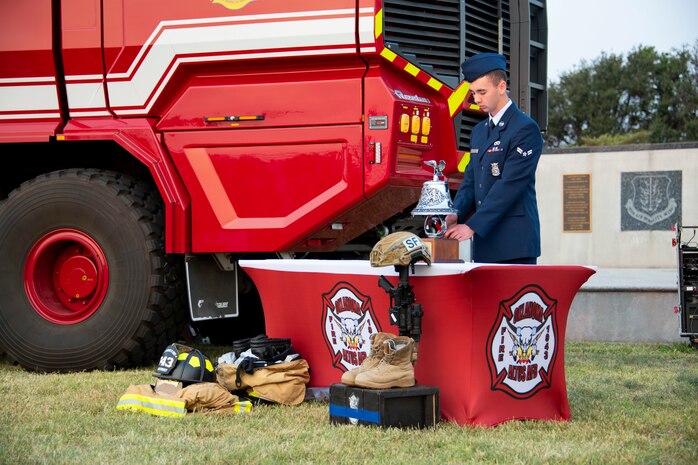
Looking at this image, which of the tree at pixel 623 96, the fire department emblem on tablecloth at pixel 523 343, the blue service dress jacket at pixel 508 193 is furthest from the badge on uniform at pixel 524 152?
the tree at pixel 623 96

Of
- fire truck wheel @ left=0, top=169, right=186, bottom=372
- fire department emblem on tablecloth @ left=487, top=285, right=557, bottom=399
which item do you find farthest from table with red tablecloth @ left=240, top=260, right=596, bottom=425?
fire truck wheel @ left=0, top=169, right=186, bottom=372

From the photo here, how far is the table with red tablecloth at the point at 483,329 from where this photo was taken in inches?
177

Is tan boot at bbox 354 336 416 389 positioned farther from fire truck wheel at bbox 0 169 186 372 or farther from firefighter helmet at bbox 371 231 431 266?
fire truck wheel at bbox 0 169 186 372

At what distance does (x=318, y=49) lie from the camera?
6.02 metres

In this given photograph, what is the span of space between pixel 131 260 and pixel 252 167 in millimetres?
1017

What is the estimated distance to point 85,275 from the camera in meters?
6.59

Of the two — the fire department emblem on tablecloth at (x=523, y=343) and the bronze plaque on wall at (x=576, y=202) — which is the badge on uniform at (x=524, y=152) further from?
the bronze plaque on wall at (x=576, y=202)

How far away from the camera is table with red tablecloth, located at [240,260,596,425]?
14.7 feet

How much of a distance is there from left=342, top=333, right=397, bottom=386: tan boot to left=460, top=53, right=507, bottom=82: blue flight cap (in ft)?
4.88

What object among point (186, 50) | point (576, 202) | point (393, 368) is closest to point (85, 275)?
point (186, 50)

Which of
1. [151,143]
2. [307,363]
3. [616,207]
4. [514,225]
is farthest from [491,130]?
[616,207]

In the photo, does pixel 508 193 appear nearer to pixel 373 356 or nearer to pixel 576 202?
pixel 373 356

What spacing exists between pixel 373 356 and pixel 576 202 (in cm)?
1410

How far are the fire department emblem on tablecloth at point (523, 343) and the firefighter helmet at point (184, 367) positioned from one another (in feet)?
5.26
